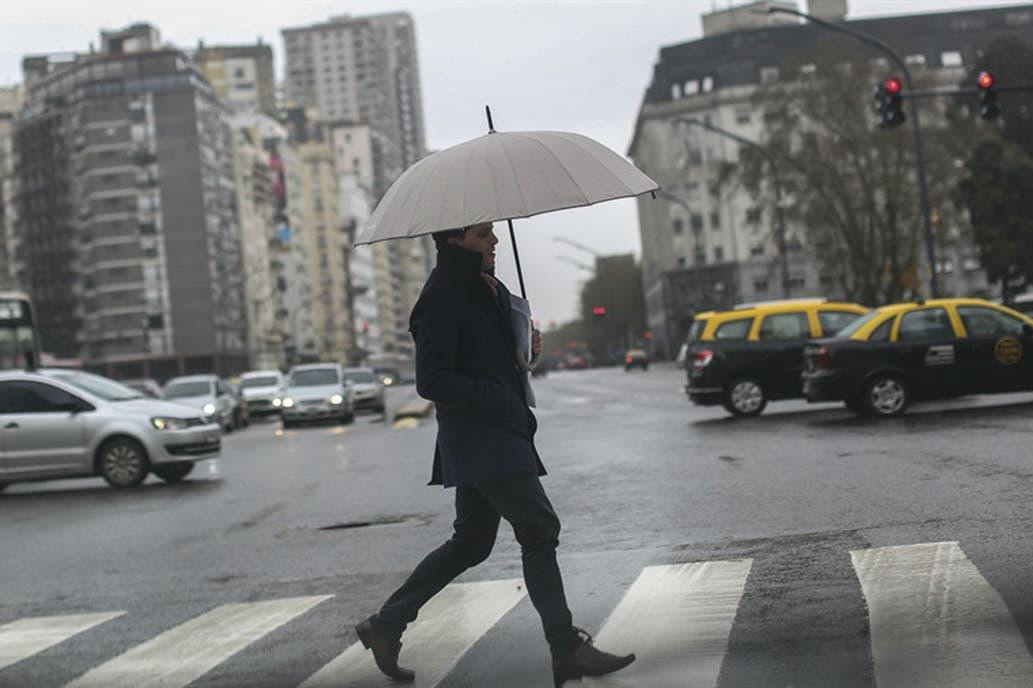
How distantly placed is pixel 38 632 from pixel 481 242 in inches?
155

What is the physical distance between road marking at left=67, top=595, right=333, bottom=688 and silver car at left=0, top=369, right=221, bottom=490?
37.1 feet

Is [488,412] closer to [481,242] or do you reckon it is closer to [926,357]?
[481,242]

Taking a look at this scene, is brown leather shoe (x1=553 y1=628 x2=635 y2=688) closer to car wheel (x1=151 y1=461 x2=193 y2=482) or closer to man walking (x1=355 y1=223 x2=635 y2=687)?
man walking (x1=355 y1=223 x2=635 y2=687)

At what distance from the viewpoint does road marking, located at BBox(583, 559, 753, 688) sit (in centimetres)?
564

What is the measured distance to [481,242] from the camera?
232 inches

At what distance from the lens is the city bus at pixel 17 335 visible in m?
32.2

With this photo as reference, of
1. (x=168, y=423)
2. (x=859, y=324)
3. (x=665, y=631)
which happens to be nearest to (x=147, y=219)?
(x=168, y=423)

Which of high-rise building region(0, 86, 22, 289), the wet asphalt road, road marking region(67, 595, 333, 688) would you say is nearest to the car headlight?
the wet asphalt road

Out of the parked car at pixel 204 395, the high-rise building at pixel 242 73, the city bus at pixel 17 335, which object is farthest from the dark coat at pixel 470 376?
the high-rise building at pixel 242 73

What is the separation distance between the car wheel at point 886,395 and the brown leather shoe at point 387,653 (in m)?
14.3

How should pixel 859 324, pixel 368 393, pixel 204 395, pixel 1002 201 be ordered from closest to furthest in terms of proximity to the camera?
1. pixel 859 324
2. pixel 204 395
3. pixel 368 393
4. pixel 1002 201

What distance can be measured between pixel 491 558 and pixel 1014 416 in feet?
31.4

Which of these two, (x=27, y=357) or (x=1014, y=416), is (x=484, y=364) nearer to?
(x=1014, y=416)

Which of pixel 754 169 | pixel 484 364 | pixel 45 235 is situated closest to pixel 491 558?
pixel 484 364
